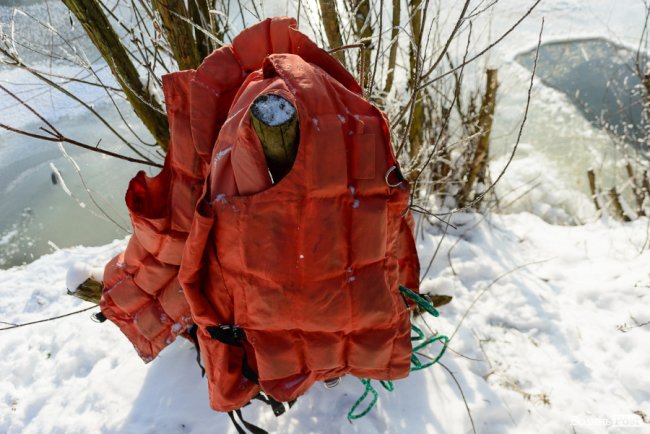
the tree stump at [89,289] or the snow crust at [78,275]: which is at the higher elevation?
the snow crust at [78,275]

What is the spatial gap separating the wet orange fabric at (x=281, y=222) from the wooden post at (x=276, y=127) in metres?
0.02

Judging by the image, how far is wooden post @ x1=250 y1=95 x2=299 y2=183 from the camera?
802mm

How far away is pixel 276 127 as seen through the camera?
2.68 ft

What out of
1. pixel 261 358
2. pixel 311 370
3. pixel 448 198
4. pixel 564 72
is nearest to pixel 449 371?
pixel 311 370

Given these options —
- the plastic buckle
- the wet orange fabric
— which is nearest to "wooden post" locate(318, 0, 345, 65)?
the wet orange fabric

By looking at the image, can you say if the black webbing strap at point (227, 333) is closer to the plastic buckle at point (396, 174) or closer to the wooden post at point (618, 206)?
the plastic buckle at point (396, 174)

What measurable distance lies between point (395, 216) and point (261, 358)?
51 centimetres

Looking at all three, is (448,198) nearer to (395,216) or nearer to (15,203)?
(395,216)

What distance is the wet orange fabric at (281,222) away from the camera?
90 centimetres

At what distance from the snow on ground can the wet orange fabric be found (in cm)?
56

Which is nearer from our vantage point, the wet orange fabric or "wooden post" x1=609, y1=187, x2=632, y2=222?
the wet orange fabric

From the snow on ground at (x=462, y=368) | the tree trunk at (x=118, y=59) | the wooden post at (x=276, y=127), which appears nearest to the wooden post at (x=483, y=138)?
the snow on ground at (x=462, y=368)

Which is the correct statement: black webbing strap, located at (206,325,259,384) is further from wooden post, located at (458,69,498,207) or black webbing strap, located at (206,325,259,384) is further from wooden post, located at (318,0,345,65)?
wooden post, located at (458,69,498,207)

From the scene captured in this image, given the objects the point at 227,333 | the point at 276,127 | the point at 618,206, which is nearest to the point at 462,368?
the point at 227,333
